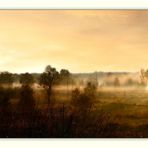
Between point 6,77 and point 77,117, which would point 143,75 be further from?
point 6,77

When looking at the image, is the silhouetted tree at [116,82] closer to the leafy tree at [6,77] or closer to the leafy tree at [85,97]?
the leafy tree at [85,97]

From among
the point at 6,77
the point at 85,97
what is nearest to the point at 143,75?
the point at 85,97

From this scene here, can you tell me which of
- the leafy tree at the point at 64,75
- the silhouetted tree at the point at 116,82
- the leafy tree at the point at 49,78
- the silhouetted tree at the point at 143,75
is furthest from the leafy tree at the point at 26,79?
the silhouetted tree at the point at 143,75

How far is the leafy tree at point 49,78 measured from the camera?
7.38ft

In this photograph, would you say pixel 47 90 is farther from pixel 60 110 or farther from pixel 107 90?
pixel 107 90

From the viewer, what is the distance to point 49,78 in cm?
225

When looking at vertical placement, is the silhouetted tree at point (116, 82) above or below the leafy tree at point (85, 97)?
above

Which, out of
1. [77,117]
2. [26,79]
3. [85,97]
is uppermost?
[26,79]

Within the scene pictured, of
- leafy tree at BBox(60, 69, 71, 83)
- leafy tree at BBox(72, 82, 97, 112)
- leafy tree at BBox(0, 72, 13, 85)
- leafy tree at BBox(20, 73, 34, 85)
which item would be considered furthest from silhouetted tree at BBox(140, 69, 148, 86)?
leafy tree at BBox(0, 72, 13, 85)

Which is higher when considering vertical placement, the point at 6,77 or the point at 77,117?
the point at 6,77

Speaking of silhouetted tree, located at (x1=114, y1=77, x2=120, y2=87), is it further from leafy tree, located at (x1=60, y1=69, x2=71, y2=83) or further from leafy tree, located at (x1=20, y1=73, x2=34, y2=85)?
leafy tree, located at (x1=20, y1=73, x2=34, y2=85)

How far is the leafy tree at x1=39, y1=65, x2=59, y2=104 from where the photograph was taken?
7.38 feet
